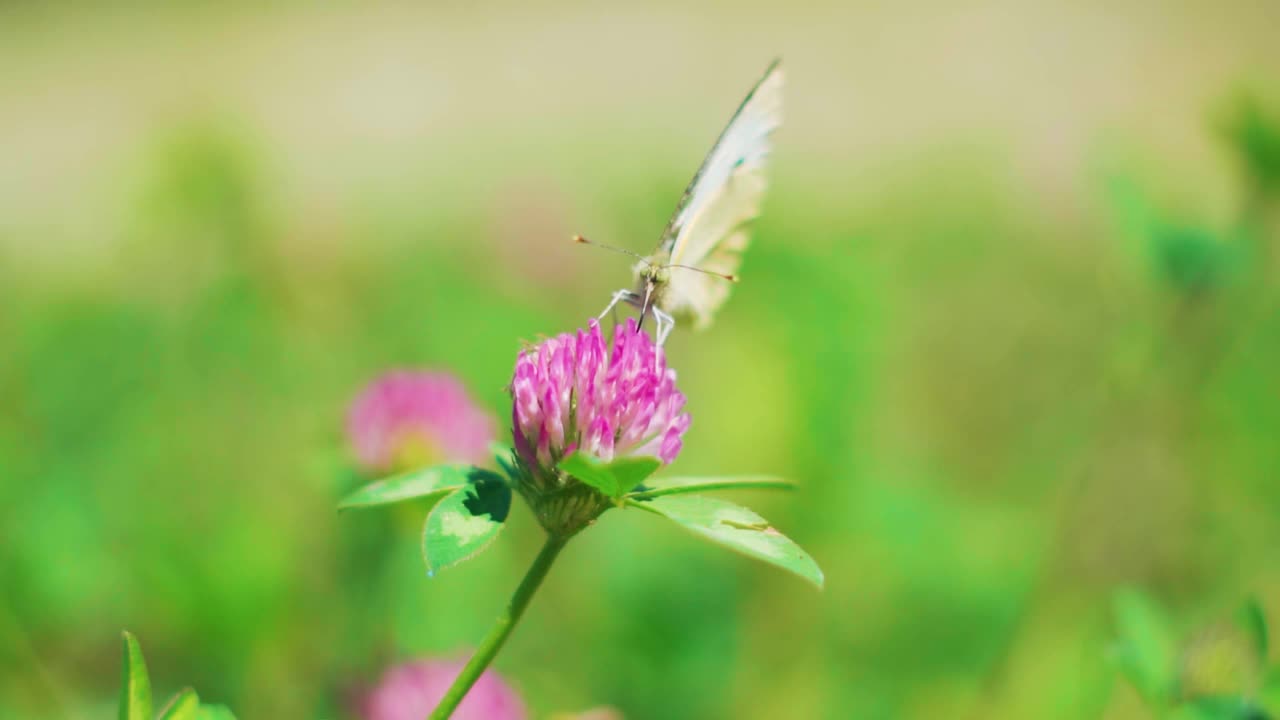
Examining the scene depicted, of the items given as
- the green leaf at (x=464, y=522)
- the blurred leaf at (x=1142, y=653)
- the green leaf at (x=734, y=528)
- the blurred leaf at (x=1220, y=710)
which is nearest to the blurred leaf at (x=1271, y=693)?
the blurred leaf at (x=1220, y=710)

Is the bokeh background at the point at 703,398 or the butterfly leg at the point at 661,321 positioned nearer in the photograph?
the butterfly leg at the point at 661,321

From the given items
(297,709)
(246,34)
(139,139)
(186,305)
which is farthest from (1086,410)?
(246,34)

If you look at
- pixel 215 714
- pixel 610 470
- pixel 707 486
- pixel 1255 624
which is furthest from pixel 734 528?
pixel 1255 624

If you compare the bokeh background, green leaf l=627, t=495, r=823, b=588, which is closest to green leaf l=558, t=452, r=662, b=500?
green leaf l=627, t=495, r=823, b=588

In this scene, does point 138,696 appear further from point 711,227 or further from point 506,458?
point 711,227

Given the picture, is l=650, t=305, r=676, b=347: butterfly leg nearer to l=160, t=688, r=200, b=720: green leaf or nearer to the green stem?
the green stem

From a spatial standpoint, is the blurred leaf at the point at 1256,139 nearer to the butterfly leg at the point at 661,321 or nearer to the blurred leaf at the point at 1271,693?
the blurred leaf at the point at 1271,693
